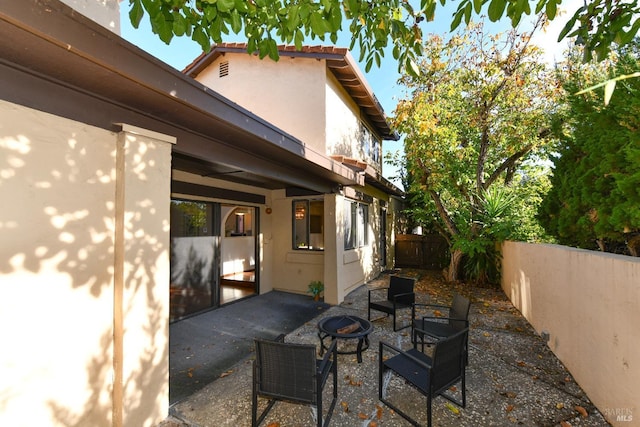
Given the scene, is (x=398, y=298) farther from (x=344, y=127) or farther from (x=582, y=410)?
(x=344, y=127)

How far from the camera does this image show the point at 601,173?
156 inches

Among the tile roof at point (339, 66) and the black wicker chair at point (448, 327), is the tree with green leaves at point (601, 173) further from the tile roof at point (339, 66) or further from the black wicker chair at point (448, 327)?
the tile roof at point (339, 66)

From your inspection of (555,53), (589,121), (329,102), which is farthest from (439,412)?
(555,53)

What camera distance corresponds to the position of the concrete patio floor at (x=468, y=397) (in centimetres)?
295

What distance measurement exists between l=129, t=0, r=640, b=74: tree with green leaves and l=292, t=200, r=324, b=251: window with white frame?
5.20 metres

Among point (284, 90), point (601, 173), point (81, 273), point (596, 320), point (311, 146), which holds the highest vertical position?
point (284, 90)

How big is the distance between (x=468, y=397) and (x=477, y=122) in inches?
308

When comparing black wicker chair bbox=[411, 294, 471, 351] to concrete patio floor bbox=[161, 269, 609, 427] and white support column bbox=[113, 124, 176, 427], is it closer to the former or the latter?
concrete patio floor bbox=[161, 269, 609, 427]

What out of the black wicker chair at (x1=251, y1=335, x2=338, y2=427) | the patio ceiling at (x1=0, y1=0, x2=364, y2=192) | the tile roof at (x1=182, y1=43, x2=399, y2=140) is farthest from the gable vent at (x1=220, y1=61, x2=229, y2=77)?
the black wicker chair at (x1=251, y1=335, x2=338, y2=427)

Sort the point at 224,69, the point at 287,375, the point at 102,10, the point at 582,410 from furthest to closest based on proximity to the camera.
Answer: the point at 224,69 < the point at 102,10 < the point at 582,410 < the point at 287,375

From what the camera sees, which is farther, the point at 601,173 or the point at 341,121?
the point at 341,121

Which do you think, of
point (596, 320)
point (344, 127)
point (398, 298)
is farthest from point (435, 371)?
point (344, 127)

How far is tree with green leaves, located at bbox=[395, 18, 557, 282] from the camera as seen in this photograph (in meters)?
7.99

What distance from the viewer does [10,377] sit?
210 centimetres
